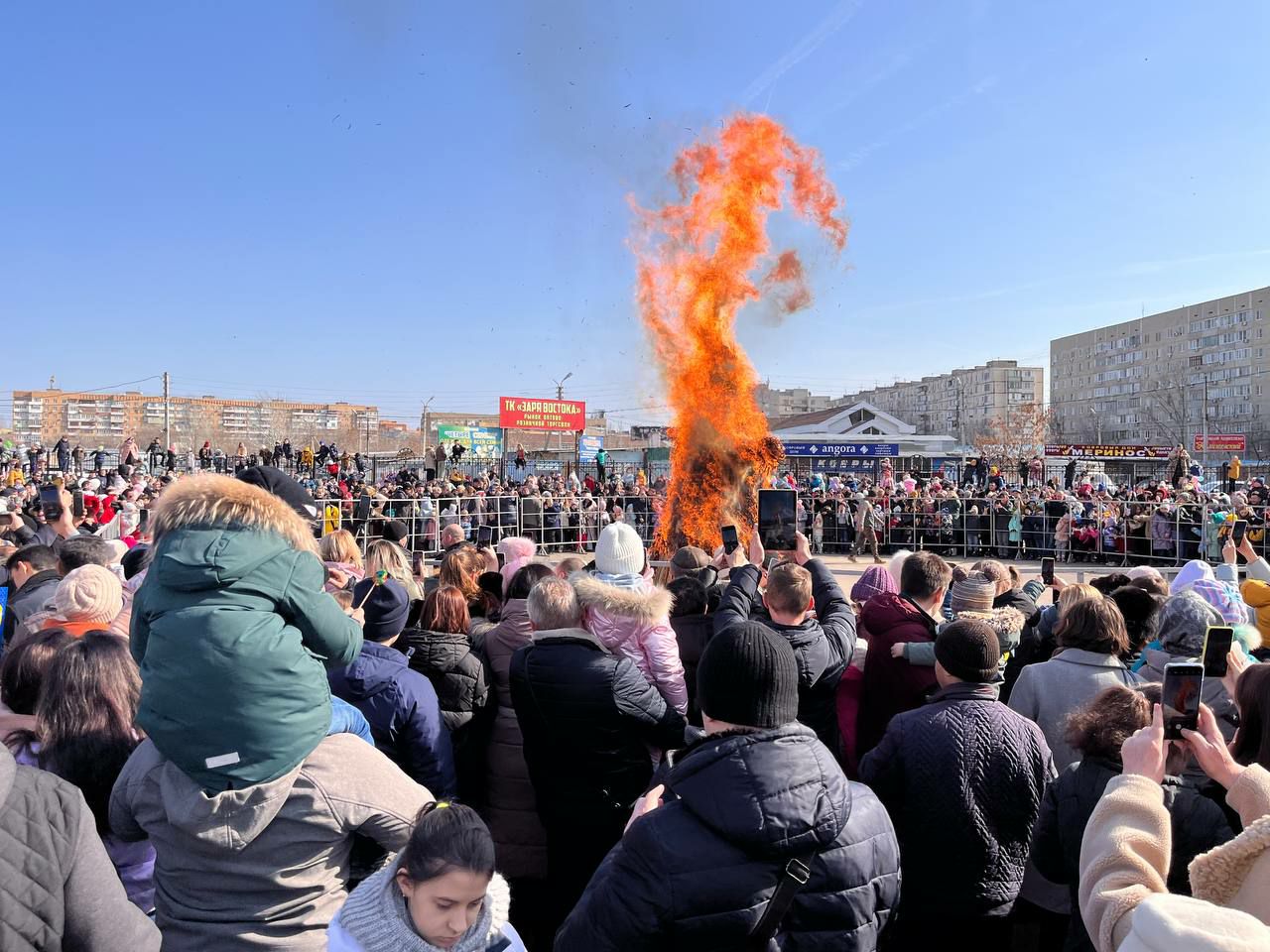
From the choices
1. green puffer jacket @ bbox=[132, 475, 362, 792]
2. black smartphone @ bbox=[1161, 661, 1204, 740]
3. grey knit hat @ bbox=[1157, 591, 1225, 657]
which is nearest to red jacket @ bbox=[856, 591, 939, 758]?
grey knit hat @ bbox=[1157, 591, 1225, 657]

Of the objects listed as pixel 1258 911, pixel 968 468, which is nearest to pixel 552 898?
pixel 1258 911

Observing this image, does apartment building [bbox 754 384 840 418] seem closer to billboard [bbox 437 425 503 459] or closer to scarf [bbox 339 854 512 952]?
billboard [bbox 437 425 503 459]

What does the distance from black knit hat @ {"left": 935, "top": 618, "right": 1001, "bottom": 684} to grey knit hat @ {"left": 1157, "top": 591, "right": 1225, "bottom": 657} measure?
46.0 inches

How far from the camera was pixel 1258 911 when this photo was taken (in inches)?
64.7

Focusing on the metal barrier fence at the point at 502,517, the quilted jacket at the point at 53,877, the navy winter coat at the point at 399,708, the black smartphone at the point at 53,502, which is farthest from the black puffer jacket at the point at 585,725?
the metal barrier fence at the point at 502,517

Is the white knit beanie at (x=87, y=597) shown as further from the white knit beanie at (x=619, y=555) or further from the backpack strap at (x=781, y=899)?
the backpack strap at (x=781, y=899)

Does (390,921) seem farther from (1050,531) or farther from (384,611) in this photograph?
(1050,531)

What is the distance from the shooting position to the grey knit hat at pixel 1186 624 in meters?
3.69

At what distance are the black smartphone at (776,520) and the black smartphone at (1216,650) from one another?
457cm

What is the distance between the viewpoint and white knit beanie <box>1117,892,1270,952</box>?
1.09 metres

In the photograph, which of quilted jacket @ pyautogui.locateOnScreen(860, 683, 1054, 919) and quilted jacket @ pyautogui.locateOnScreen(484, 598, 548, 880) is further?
quilted jacket @ pyautogui.locateOnScreen(484, 598, 548, 880)

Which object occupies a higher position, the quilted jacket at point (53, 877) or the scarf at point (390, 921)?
A: the quilted jacket at point (53, 877)

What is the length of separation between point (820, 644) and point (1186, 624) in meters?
1.64

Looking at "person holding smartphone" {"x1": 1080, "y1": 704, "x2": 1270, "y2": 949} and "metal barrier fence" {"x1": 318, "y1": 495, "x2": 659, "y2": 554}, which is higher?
"person holding smartphone" {"x1": 1080, "y1": 704, "x2": 1270, "y2": 949}
